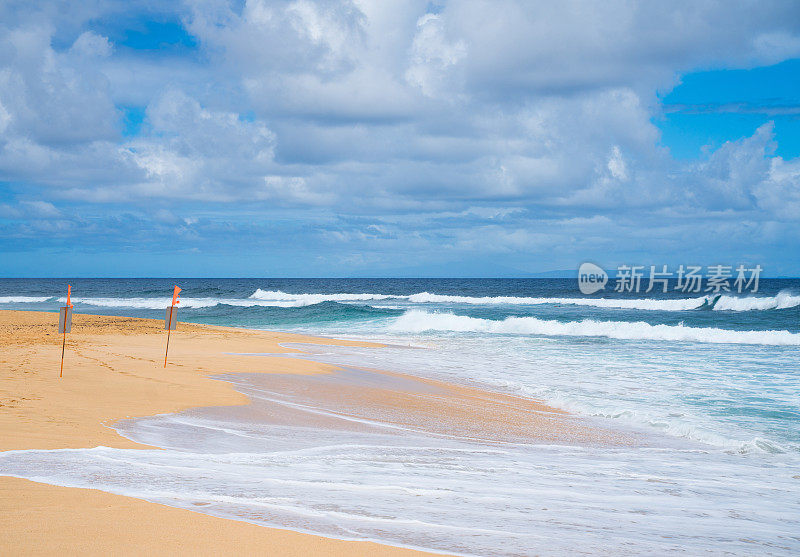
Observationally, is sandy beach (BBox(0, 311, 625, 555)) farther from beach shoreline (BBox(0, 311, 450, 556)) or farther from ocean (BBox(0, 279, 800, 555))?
ocean (BBox(0, 279, 800, 555))

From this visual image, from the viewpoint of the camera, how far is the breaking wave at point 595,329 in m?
A: 25.8

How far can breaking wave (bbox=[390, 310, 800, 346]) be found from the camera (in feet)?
84.7

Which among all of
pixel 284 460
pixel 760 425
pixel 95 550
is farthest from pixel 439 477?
pixel 760 425

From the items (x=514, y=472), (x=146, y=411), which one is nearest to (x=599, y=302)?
(x=146, y=411)

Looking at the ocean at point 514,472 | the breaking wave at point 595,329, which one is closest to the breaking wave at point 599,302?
the breaking wave at point 595,329

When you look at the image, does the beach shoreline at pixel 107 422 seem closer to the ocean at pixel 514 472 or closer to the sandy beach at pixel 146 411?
A: the sandy beach at pixel 146 411

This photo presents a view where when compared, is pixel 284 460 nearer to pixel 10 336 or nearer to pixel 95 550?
pixel 95 550

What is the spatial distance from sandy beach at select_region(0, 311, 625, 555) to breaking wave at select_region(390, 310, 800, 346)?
12.2m

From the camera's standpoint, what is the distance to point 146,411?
806 cm

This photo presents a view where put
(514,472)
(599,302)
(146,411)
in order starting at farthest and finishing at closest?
(599,302)
(146,411)
(514,472)

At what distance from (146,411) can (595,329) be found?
25.0 metres

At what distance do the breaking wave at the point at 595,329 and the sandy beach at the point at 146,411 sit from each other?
40.1 ft

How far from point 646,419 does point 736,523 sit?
5288 millimetres

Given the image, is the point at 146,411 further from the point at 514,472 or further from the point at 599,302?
the point at 599,302
